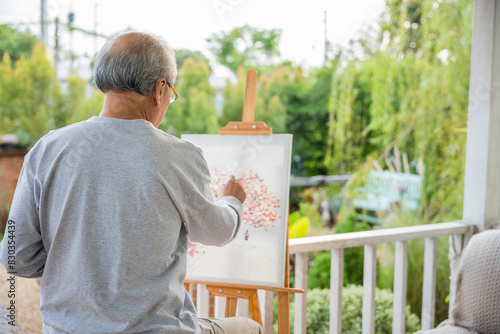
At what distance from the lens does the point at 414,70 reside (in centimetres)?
315

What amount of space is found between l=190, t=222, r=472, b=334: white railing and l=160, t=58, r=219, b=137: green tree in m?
3.43

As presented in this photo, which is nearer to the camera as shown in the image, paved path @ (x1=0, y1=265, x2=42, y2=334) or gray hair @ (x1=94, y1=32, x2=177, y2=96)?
gray hair @ (x1=94, y1=32, x2=177, y2=96)

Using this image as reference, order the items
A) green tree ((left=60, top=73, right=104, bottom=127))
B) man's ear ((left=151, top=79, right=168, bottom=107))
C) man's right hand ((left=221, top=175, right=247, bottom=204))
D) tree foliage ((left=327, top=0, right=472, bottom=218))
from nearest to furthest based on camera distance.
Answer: man's ear ((left=151, top=79, right=168, bottom=107)) < man's right hand ((left=221, top=175, right=247, bottom=204)) < tree foliage ((left=327, top=0, right=472, bottom=218)) < green tree ((left=60, top=73, right=104, bottom=127))

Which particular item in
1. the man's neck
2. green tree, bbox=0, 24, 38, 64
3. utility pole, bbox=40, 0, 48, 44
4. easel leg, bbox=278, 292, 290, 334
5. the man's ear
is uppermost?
utility pole, bbox=40, 0, 48, 44

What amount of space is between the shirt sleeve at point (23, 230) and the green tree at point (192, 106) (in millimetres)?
4071

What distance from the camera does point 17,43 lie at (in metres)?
3.26

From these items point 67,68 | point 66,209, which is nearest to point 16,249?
point 66,209

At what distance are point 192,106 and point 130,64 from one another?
163 inches

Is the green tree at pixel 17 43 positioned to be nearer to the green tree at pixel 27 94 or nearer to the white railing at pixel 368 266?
the green tree at pixel 27 94

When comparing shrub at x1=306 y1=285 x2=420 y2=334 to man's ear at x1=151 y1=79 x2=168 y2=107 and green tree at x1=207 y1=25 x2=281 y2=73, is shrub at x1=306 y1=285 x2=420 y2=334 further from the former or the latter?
green tree at x1=207 y1=25 x2=281 y2=73

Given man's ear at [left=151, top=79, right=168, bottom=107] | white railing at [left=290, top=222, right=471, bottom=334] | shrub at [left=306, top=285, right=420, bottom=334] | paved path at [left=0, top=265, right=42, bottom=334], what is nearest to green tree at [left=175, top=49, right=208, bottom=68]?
shrub at [left=306, top=285, right=420, bottom=334]

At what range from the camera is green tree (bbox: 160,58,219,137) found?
194 inches

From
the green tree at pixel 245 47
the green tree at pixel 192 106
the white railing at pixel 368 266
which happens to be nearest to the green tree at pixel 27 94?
the green tree at pixel 192 106

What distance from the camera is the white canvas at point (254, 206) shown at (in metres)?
1.34
